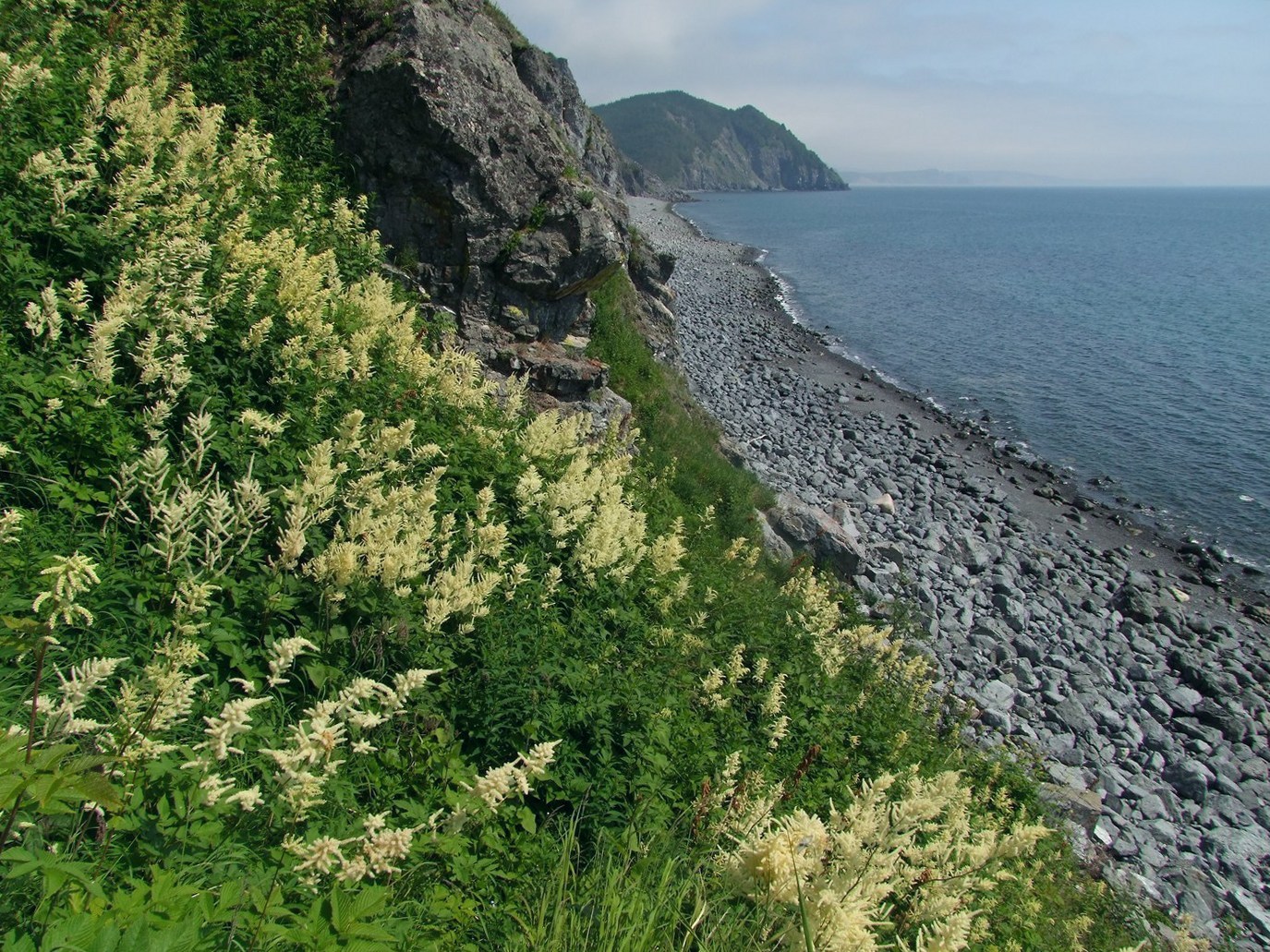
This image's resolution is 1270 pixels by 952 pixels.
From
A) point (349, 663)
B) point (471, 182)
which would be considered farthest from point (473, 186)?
point (349, 663)

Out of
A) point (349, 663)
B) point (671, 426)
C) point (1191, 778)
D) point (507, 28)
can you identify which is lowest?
point (1191, 778)

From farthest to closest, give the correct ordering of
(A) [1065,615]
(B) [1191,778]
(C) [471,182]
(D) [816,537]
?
1. (A) [1065,615]
2. (D) [816,537]
3. (B) [1191,778]
4. (C) [471,182]

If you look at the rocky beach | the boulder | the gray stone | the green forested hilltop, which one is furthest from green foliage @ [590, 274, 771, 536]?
the gray stone

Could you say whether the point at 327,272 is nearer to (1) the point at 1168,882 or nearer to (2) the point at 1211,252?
(1) the point at 1168,882

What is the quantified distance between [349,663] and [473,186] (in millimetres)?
10288

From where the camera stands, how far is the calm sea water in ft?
91.4

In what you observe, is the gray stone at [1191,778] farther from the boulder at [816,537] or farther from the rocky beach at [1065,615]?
the boulder at [816,537]

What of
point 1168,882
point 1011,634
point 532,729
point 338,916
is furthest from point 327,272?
point 1011,634

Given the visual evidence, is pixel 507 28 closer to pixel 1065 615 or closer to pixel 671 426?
pixel 671 426

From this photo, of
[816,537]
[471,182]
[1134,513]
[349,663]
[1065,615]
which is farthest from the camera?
[1134,513]

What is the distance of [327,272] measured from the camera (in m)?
9.48

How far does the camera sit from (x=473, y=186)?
42.1 feet

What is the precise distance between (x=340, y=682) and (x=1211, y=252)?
130177mm

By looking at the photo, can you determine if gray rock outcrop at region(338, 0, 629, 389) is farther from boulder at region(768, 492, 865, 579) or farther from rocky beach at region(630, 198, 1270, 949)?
rocky beach at region(630, 198, 1270, 949)
